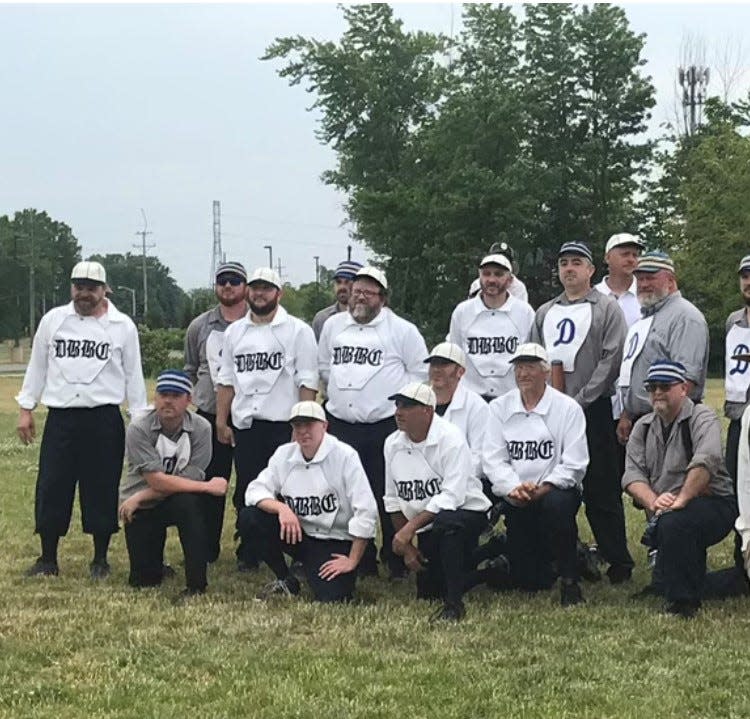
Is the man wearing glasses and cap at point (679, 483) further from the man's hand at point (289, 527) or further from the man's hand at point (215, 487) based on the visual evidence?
the man's hand at point (215, 487)

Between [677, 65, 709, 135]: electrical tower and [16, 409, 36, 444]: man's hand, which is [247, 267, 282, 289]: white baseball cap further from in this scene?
[677, 65, 709, 135]: electrical tower

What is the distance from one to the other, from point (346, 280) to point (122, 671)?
13.6 feet

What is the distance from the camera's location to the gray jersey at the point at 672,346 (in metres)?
7.08

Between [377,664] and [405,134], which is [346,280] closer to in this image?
[377,664]

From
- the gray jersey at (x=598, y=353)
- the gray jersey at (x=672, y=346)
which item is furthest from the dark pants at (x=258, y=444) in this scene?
the gray jersey at (x=672, y=346)

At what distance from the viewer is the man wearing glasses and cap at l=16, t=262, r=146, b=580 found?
770 cm

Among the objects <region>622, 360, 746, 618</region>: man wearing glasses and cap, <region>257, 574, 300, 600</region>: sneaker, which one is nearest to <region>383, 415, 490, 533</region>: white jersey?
<region>257, 574, 300, 600</region>: sneaker

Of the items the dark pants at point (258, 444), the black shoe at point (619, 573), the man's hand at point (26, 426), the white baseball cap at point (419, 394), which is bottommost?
the black shoe at point (619, 573)

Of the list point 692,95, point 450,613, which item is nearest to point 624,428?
point 450,613

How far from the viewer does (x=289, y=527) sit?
22.0 ft

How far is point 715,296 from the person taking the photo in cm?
4675

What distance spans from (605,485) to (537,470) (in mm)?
861

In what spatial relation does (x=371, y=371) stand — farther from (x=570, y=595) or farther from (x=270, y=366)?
(x=570, y=595)

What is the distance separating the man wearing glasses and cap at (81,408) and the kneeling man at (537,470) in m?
2.69
